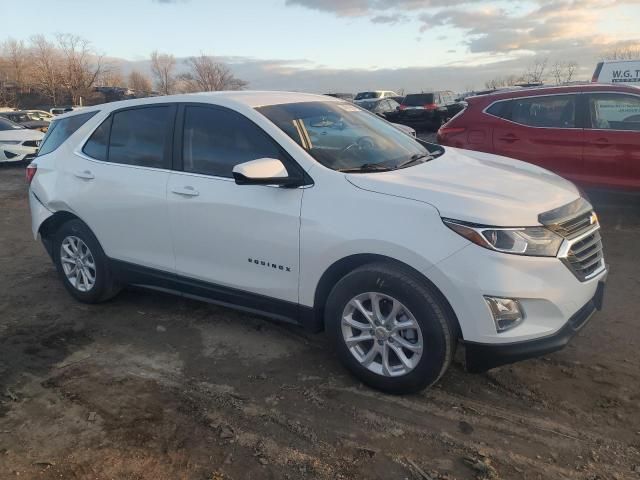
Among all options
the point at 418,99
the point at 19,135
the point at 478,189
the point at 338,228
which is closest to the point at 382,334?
the point at 338,228

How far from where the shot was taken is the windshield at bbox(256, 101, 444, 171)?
11.6ft

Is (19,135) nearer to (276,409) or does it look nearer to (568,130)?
(568,130)

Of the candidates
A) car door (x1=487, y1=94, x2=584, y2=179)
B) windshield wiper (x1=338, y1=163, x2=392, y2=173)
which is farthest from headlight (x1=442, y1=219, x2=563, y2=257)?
car door (x1=487, y1=94, x2=584, y2=179)

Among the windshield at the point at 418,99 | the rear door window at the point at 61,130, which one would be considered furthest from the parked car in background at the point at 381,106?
the rear door window at the point at 61,130

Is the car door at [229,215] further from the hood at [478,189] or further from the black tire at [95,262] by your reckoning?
the black tire at [95,262]

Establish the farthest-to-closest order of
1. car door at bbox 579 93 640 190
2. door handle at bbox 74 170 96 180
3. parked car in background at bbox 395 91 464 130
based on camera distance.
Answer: parked car in background at bbox 395 91 464 130
car door at bbox 579 93 640 190
door handle at bbox 74 170 96 180

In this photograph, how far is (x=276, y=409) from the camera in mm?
3139

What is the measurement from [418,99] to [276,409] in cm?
2119

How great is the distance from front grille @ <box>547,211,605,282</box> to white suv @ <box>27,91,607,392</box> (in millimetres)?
14

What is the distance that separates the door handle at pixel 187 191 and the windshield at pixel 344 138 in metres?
0.72

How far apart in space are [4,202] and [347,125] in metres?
8.45

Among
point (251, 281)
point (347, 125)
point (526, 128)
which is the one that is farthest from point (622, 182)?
point (251, 281)

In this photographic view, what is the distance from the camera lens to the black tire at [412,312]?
9.62 feet

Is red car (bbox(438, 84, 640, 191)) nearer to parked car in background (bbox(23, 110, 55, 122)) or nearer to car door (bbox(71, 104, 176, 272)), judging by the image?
car door (bbox(71, 104, 176, 272))
